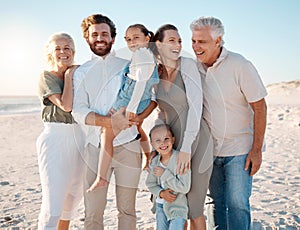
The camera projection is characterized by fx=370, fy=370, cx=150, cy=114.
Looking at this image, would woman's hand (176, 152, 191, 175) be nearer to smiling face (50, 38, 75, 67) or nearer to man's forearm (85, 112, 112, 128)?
man's forearm (85, 112, 112, 128)

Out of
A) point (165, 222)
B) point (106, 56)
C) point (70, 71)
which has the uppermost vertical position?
point (106, 56)

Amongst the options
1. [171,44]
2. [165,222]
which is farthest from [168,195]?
[171,44]

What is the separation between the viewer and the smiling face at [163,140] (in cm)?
257

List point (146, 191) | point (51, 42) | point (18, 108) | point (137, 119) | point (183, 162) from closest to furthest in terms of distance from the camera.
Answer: point (183, 162) < point (137, 119) < point (51, 42) < point (146, 191) < point (18, 108)

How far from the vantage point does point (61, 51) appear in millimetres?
2840

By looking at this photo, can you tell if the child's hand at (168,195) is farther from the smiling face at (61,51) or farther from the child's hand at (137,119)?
the smiling face at (61,51)

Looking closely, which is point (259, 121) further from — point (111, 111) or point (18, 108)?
point (18, 108)

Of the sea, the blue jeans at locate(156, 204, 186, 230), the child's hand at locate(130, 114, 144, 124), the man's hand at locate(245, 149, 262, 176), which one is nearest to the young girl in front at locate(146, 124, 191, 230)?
the blue jeans at locate(156, 204, 186, 230)

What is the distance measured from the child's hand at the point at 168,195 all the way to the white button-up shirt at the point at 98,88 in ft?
1.48

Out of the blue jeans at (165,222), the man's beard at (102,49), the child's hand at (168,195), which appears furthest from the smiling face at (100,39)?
the blue jeans at (165,222)

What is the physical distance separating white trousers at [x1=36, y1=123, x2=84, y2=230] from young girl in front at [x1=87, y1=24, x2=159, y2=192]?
295mm

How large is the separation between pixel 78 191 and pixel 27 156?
522 centimetres

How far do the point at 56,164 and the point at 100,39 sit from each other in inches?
39.2

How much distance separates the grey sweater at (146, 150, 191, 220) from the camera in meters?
2.57
